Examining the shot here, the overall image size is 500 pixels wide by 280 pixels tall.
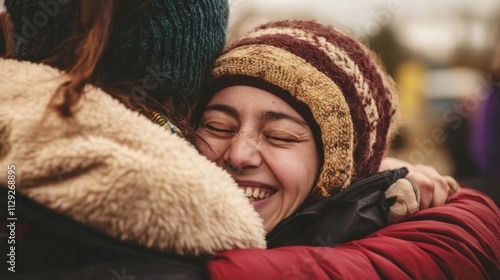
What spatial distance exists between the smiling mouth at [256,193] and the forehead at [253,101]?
306mm

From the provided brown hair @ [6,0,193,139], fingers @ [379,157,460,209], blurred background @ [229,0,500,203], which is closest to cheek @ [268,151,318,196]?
fingers @ [379,157,460,209]

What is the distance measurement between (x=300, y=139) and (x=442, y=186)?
68cm

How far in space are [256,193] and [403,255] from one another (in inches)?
26.3

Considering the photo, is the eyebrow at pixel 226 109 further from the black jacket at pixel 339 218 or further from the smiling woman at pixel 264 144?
the black jacket at pixel 339 218

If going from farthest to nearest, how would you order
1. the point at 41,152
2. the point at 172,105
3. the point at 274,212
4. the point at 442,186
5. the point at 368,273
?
the point at 442,186 < the point at 274,212 < the point at 172,105 < the point at 368,273 < the point at 41,152

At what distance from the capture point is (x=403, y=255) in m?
1.68

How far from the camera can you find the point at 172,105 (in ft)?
5.98

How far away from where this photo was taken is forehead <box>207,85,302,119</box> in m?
2.14

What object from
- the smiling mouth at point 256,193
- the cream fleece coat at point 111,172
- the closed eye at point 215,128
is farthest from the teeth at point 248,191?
the cream fleece coat at point 111,172

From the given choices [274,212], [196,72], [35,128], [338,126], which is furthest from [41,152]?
[338,126]

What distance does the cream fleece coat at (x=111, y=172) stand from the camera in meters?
1.25

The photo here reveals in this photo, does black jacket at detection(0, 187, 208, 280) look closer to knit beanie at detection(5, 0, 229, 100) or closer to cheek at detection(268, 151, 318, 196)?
knit beanie at detection(5, 0, 229, 100)

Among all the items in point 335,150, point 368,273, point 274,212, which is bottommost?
point 274,212

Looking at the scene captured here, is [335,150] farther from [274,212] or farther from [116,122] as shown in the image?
[116,122]
